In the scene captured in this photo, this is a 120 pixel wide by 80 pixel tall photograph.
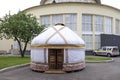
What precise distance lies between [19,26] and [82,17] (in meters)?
14.4

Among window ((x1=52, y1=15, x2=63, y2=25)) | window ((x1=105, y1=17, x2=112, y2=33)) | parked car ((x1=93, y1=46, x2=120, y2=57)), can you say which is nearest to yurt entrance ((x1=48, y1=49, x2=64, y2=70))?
parked car ((x1=93, y1=46, x2=120, y2=57))

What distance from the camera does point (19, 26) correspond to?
1168 inches

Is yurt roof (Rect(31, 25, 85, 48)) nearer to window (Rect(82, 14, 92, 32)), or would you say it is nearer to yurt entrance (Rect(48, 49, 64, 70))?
yurt entrance (Rect(48, 49, 64, 70))

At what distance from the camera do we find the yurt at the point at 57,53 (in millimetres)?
18141

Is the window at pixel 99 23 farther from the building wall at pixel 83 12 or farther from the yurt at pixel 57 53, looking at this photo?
the yurt at pixel 57 53

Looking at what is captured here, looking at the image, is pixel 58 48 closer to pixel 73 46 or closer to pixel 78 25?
pixel 73 46

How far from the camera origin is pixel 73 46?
1875 centimetres

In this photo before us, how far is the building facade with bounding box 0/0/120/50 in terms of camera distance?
40.6 m

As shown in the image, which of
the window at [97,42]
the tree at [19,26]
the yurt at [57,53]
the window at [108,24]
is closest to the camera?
the yurt at [57,53]

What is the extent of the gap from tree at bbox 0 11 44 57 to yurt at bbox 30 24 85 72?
36.3 ft

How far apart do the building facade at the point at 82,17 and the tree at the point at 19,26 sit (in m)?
10.1

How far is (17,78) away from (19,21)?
1638cm

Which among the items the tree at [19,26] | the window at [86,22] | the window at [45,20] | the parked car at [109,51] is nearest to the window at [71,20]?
the window at [86,22]

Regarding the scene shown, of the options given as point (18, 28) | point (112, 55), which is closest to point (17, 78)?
point (18, 28)
